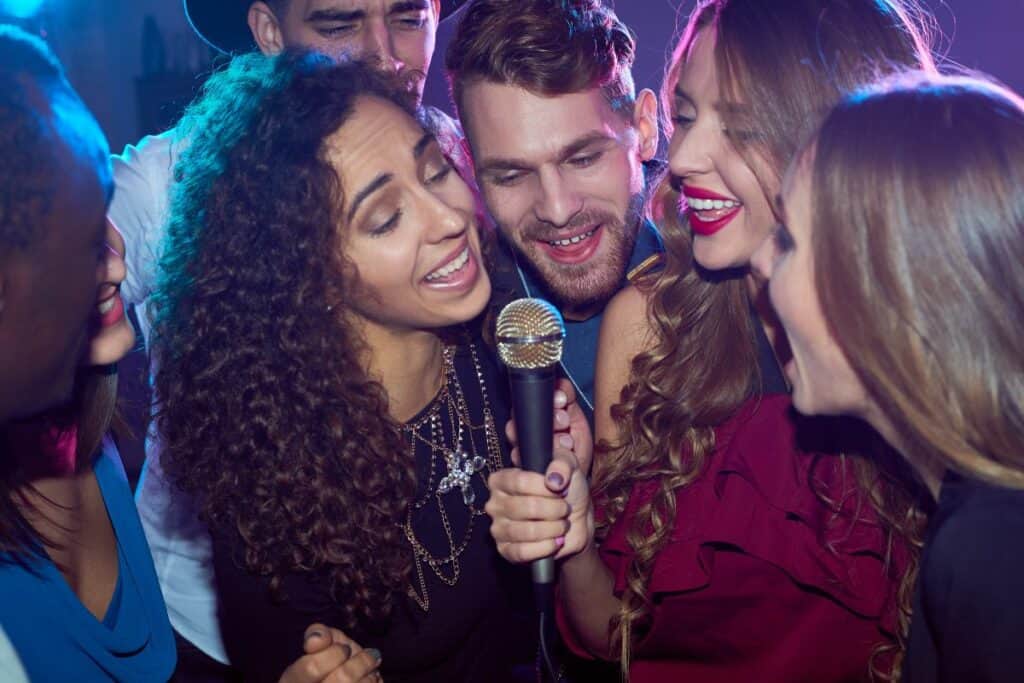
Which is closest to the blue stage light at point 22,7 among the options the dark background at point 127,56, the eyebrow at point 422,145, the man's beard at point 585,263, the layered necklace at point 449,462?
the dark background at point 127,56

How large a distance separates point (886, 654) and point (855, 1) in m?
1.49

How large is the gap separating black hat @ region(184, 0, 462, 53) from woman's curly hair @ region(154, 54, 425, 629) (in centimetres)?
123

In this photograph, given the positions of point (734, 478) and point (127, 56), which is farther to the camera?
point (127, 56)

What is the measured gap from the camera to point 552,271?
2.79 m

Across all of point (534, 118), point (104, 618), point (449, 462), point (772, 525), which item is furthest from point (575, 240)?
point (104, 618)

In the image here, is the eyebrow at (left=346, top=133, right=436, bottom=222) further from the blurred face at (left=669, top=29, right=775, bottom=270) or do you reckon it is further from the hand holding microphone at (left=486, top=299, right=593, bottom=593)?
the blurred face at (left=669, top=29, right=775, bottom=270)

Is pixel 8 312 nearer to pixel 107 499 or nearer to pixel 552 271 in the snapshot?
pixel 107 499

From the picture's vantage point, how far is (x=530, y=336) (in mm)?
1576

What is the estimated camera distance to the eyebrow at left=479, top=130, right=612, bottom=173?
2691 mm

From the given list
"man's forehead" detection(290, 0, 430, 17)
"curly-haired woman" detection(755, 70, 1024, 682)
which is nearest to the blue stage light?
"man's forehead" detection(290, 0, 430, 17)

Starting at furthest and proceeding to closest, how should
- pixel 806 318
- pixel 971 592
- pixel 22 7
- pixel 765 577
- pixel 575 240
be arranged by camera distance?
pixel 22 7 → pixel 575 240 → pixel 765 577 → pixel 806 318 → pixel 971 592

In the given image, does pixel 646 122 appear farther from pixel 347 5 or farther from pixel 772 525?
pixel 772 525

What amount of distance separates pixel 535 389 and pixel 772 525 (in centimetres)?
74

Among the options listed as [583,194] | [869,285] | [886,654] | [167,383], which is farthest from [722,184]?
[167,383]
